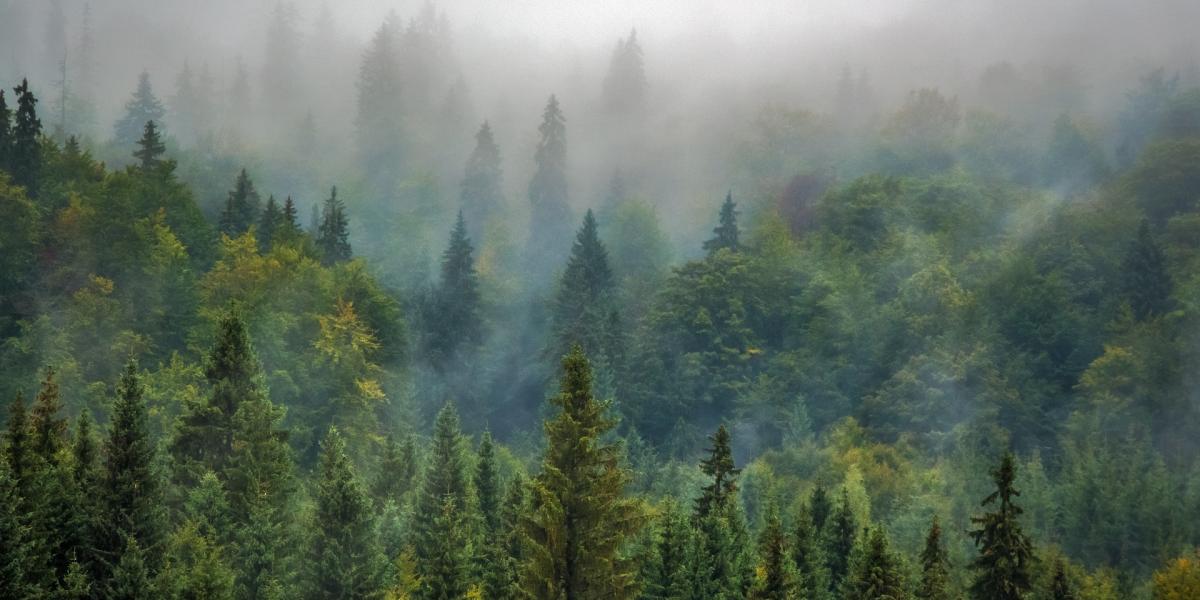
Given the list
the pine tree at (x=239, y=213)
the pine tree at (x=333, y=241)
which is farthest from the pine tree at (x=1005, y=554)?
the pine tree at (x=239, y=213)

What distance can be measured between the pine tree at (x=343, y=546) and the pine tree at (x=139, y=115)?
126 m

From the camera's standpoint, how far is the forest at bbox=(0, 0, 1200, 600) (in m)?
54.7

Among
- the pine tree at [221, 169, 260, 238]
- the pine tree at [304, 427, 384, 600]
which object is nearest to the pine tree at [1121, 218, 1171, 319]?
the pine tree at [221, 169, 260, 238]

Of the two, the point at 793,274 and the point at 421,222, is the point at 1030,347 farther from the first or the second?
the point at 421,222

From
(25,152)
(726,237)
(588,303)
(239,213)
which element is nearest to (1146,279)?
(726,237)

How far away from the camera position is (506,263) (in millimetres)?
154625

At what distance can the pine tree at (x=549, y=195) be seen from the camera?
158500 mm

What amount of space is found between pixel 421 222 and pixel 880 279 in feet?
191

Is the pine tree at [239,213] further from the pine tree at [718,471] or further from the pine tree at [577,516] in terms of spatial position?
the pine tree at [577,516]

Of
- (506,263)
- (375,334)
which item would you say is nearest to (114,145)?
(506,263)

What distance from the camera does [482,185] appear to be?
165m

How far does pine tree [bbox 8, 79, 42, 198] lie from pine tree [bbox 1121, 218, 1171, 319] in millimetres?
92065

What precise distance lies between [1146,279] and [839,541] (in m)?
59.4

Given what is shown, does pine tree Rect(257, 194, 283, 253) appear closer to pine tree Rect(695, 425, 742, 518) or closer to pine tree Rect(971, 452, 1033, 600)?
pine tree Rect(695, 425, 742, 518)
